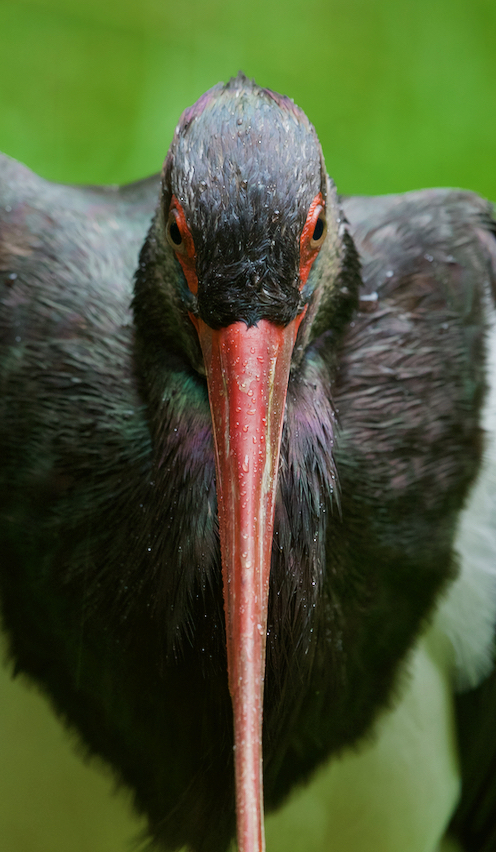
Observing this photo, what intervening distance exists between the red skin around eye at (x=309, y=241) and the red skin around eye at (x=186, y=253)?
0.10 metres

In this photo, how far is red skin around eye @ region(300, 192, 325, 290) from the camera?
32.9 inches

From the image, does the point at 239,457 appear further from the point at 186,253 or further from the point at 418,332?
the point at 418,332

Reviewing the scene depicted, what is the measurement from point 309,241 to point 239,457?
0.76 ft

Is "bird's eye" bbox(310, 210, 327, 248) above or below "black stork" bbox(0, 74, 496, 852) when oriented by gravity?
above

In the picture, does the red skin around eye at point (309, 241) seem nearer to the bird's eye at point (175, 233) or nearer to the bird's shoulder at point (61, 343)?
the bird's eye at point (175, 233)

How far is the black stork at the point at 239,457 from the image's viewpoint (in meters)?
0.79

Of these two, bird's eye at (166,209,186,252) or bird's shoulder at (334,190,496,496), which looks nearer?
bird's eye at (166,209,186,252)

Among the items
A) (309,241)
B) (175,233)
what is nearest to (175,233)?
(175,233)

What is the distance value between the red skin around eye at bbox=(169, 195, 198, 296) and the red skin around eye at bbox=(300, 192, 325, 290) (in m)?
0.10

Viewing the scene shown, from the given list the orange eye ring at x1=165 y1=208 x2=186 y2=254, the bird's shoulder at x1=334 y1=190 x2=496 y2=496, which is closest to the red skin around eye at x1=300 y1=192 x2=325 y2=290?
the orange eye ring at x1=165 y1=208 x2=186 y2=254

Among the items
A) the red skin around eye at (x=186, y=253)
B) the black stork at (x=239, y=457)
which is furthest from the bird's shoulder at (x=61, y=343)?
the red skin around eye at (x=186, y=253)

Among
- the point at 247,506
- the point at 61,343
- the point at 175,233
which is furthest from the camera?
the point at 61,343

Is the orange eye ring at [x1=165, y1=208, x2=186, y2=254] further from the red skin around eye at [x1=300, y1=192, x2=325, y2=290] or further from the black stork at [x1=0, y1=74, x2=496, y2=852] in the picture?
the red skin around eye at [x1=300, y1=192, x2=325, y2=290]

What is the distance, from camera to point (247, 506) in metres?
0.74
